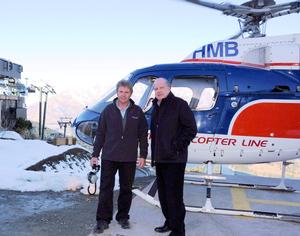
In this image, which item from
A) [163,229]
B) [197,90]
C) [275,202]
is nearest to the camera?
[163,229]

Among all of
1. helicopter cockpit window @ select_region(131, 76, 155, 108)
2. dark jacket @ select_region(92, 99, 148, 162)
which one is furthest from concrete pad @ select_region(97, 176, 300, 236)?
helicopter cockpit window @ select_region(131, 76, 155, 108)

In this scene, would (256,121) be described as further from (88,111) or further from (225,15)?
(88,111)

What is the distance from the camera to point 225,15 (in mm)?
7289

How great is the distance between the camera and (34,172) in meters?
7.81

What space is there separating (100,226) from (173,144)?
1313 mm

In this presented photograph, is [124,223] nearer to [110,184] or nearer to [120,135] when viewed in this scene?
[110,184]

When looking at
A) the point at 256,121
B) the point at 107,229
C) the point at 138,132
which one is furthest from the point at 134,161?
the point at 256,121

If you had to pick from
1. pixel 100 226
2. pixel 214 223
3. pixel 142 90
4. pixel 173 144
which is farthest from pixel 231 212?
pixel 142 90

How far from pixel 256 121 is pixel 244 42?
1.41m

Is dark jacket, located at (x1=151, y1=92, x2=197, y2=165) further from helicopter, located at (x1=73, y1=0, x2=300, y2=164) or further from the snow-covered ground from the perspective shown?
the snow-covered ground

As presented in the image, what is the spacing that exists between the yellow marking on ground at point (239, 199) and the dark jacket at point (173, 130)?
2537mm

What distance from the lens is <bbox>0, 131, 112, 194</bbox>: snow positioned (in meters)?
7.27

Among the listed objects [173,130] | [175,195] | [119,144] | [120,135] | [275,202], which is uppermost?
[173,130]

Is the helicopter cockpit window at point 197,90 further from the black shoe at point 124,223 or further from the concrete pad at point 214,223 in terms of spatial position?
the black shoe at point 124,223
